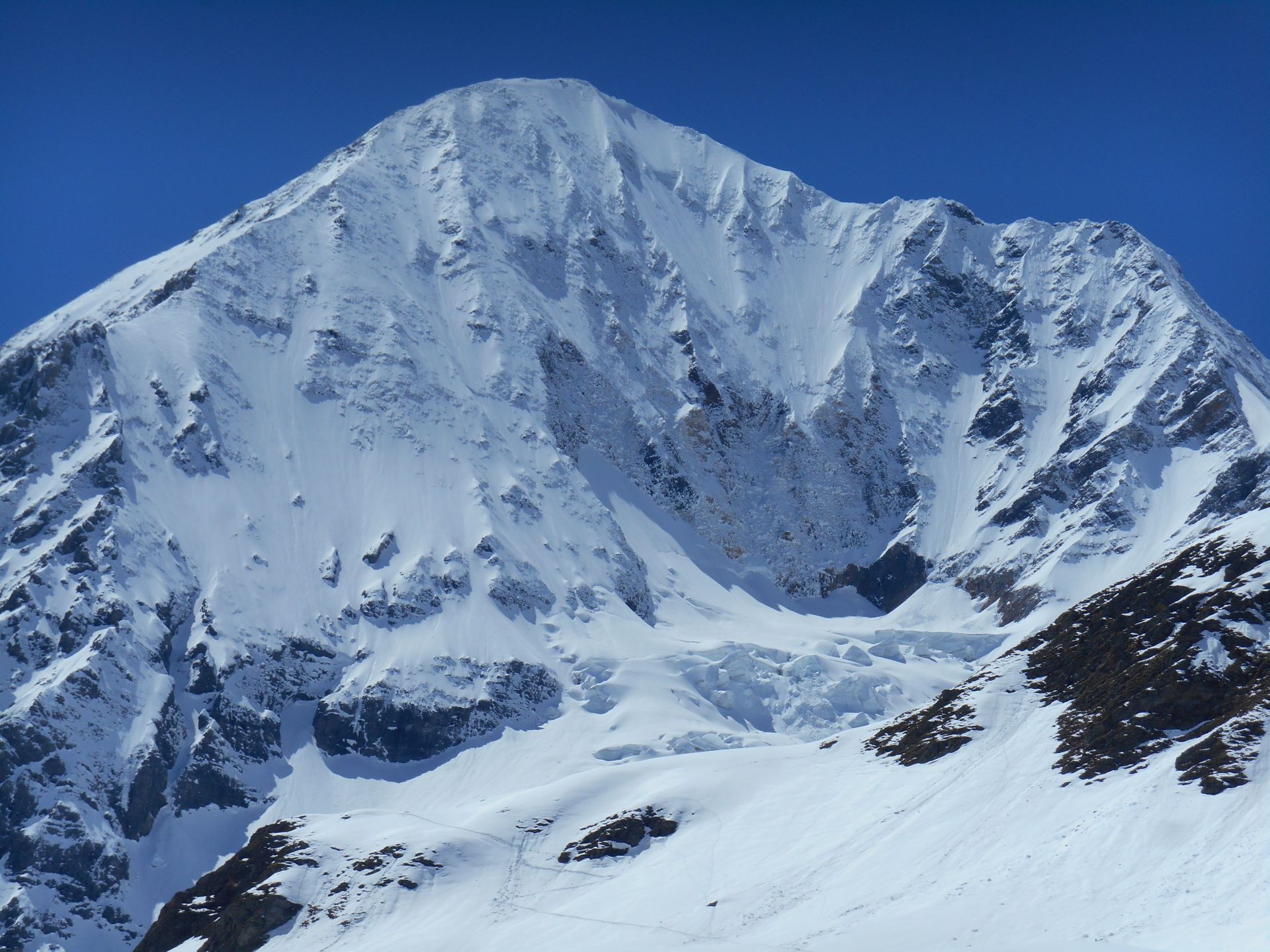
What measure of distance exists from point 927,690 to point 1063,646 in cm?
7776

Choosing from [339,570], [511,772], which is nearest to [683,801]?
[511,772]

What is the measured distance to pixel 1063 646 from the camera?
3684 inches

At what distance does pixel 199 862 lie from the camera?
14812 centimetres

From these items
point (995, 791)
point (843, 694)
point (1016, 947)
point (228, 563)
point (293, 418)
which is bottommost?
point (1016, 947)

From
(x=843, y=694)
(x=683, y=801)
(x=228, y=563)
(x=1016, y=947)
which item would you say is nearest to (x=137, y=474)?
(x=228, y=563)

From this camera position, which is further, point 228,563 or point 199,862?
point 228,563

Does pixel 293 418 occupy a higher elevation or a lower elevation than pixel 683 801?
higher

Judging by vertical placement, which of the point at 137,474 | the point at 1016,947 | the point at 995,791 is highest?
the point at 137,474

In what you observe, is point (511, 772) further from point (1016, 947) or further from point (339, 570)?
point (1016, 947)

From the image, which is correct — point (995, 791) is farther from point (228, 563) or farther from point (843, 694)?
point (228, 563)

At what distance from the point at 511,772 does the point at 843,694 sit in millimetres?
38416

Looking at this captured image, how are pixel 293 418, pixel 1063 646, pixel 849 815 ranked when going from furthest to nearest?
pixel 293 418
pixel 1063 646
pixel 849 815

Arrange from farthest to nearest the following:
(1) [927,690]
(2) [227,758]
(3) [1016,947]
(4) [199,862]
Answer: (1) [927,690] → (2) [227,758] → (4) [199,862] → (3) [1016,947]

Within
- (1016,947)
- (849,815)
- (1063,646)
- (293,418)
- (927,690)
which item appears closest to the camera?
(1016,947)
